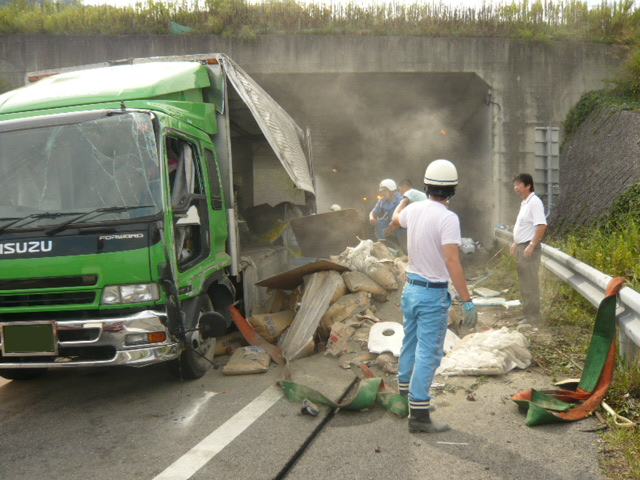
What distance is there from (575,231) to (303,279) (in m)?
5.87

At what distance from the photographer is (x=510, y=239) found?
11.4m

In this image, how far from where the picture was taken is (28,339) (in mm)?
4422

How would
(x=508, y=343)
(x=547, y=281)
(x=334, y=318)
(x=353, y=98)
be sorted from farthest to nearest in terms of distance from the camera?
(x=353, y=98), (x=547, y=281), (x=334, y=318), (x=508, y=343)

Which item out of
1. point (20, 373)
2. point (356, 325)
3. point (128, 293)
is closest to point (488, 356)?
point (356, 325)

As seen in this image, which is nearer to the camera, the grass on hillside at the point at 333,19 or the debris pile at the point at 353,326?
the debris pile at the point at 353,326

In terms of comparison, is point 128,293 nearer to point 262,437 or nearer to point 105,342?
point 105,342

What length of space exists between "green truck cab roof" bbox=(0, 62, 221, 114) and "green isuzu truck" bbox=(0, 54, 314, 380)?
0.02 m

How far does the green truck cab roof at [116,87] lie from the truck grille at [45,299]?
1.73 m

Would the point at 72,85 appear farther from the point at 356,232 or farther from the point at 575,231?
the point at 575,231

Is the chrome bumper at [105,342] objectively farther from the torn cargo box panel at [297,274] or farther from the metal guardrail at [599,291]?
the metal guardrail at [599,291]

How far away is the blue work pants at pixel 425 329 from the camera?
13.1ft

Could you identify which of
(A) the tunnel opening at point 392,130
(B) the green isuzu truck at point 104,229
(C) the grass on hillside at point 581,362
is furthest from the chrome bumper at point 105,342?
(A) the tunnel opening at point 392,130

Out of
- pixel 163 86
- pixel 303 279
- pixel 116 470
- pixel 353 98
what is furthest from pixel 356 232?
pixel 353 98

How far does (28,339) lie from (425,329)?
2.97 metres
